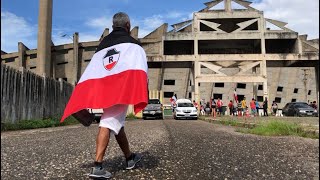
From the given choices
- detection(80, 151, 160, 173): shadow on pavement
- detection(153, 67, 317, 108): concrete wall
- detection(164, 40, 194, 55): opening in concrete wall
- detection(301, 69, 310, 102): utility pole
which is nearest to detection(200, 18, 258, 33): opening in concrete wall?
detection(164, 40, 194, 55): opening in concrete wall

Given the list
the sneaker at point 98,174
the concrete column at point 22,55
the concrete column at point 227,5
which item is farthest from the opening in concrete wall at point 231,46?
the sneaker at point 98,174

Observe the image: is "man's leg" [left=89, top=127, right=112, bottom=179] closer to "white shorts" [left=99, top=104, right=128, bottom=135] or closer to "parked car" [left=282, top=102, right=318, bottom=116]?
"white shorts" [left=99, top=104, right=128, bottom=135]

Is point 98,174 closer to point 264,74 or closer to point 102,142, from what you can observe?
point 102,142

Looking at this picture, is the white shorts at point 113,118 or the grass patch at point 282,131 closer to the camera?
the white shorts at point 113,118

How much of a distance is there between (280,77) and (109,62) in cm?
4880

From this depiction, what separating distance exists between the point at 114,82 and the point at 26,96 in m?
10.5

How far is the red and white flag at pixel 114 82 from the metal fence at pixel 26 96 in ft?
20.4

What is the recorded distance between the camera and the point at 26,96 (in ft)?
41.1

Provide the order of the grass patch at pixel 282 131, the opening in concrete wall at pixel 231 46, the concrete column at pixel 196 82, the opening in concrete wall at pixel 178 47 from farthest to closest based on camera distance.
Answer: the opening in concrete wall at pixel 178 47 → the opening in concrete wall at pixel 231 46 → the concrete column at pixel 196 82 → the grass patch at pixel 282 131

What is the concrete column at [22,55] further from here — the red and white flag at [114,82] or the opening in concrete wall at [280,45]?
the red and white flag at [114,82]

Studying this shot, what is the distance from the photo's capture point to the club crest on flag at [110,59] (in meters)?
3.25

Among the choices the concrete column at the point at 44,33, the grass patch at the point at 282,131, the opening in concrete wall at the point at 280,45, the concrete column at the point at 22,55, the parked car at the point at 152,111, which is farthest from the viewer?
the concrete column at the point at 22,55

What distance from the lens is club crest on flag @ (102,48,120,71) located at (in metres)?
3.25

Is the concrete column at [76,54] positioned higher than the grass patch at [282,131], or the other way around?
the concrete column at [76,54]
